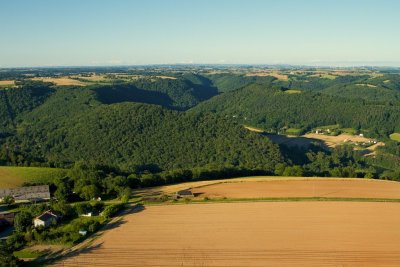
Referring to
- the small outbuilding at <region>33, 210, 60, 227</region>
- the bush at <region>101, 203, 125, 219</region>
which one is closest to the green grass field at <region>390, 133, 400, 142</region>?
the bush at <region>101, 203, 125, 219</region>

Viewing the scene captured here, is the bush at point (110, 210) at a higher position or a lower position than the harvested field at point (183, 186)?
higher

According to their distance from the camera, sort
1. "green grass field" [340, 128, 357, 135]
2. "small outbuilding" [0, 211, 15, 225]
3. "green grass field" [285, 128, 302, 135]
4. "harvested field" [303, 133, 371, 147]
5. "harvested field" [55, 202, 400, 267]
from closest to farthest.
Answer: "harvested field" [55, 202, 400, 267], "small outbuilding" [0, 211, 15, 225], "harvested field" [303, 133, 371, 147], "green grass field" [340, 128, 357, 135], "green grass field" [285, 128, 302, 135]

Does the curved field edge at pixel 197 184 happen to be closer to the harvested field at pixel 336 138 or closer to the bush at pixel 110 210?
the bush at pixel 110 210

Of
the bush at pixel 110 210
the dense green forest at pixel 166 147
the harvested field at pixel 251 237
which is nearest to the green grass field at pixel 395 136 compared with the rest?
the dense green forest at pixel 166 147

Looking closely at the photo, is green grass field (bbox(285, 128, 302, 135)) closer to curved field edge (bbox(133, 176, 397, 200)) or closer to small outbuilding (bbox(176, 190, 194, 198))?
curved field edge (bbox(133, 176, 397, 200))

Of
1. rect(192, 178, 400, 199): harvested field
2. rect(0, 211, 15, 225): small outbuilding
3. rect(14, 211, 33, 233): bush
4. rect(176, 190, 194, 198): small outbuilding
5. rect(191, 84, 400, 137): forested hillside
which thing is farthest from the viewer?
rect(191, 84, 400, 137): forested hillside

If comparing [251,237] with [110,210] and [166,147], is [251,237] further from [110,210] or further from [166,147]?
[166,147]

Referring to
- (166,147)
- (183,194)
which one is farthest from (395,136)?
(183,194)
